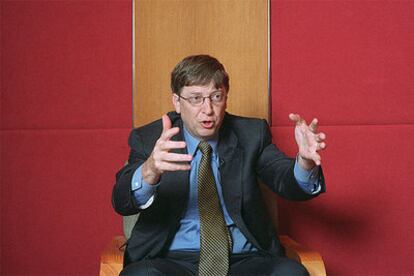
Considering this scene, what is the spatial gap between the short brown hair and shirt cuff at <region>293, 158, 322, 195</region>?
38 centimetres

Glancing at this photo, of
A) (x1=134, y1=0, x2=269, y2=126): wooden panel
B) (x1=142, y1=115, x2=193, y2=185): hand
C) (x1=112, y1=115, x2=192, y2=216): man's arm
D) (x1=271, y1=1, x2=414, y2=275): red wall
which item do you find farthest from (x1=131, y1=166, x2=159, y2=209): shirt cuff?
(x1=271, y1=1, x2=414, y2=275): red wall

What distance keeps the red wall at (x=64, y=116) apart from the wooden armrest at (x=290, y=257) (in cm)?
62

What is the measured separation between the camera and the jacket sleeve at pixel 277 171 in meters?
1.92

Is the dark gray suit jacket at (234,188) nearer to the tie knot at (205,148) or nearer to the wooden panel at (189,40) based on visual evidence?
the tie knot at (205,148)

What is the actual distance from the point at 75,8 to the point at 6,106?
0.55 metres

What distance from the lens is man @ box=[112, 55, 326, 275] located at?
189cm

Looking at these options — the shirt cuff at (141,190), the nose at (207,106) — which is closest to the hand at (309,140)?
the nose at (207,106)

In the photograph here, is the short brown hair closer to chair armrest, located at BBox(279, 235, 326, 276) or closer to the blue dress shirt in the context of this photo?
the blue dress shirt

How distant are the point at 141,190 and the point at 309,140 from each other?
54 centimetres

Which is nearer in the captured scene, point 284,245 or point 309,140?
point 309,140

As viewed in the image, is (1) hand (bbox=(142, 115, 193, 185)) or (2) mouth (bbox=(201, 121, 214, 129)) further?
(2) mouth (bbox=(201, 121, 214, 129))

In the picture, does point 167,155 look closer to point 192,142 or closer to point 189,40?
point 192,142

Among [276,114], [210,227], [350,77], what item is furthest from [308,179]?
[350,77]

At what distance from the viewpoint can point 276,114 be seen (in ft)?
8.62
